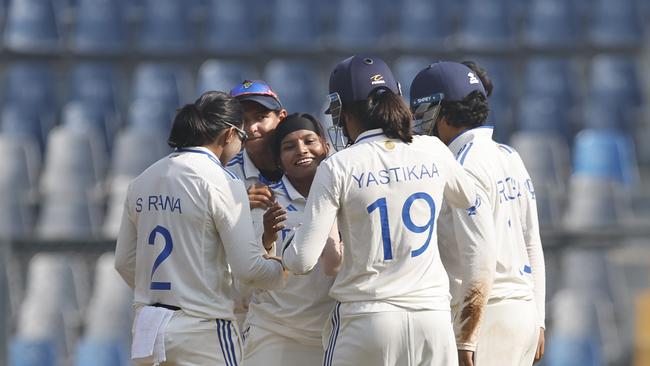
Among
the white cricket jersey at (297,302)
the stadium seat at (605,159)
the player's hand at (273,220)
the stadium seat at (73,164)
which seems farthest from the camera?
the stadium seat at (73,164)

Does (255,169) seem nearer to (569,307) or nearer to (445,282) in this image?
(445,282)

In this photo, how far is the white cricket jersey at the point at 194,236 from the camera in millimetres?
4477

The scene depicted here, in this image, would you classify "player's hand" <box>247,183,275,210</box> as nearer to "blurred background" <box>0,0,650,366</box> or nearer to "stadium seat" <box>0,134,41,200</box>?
"blurred background" <box>0,0,650,366</box>

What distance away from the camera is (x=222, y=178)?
4523mm

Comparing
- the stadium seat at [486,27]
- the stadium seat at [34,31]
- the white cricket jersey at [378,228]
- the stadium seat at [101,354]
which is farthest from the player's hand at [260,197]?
the stadium seat at [34,31]

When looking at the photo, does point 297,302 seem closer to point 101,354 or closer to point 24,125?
point 101,354

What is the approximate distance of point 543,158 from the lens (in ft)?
41.1

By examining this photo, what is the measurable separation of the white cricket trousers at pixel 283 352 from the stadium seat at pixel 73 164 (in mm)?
7633

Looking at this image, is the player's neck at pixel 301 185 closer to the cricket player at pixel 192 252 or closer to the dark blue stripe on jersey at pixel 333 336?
the cricket player at pixel 192 252

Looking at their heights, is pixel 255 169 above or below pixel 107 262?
above

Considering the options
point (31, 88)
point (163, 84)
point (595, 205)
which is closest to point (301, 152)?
point (595, 205)

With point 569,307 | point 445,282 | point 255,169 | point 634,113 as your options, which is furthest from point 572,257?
point 445,282

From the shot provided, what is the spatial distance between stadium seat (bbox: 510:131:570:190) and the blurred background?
0.06 feet

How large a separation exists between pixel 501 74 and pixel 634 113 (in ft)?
4.82
